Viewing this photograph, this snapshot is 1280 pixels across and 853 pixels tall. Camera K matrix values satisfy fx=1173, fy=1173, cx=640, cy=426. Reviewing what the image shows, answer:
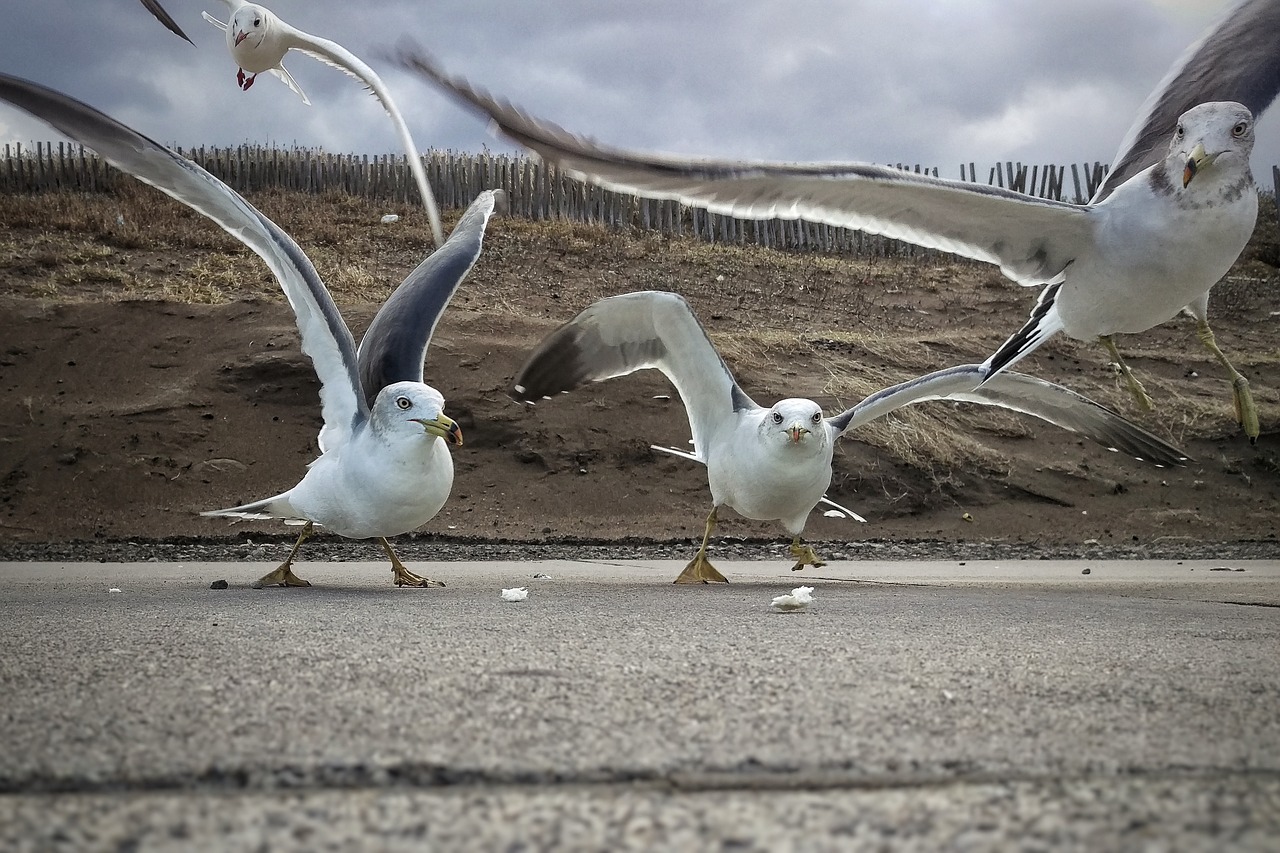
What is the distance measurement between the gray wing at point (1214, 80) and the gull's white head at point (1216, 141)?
77 cm

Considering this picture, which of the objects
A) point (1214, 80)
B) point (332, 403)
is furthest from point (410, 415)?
point (1214, 80)

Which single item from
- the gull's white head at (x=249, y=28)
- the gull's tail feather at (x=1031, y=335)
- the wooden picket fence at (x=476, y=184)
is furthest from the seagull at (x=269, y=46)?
the wooden picket fence at (x=476, y=184)

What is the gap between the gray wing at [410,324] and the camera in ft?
18.7

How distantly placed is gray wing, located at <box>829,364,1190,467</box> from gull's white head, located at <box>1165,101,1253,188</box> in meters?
1.38

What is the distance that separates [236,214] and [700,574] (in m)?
2.76

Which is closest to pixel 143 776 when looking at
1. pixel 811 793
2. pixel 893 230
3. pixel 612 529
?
pixel 811 793

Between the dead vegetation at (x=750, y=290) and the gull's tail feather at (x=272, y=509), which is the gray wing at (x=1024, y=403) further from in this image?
the dead vegetation at (x=750, y=290)

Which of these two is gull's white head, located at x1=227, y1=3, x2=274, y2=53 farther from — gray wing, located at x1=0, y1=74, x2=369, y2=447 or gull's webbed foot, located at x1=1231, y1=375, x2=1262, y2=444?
gull's webbed foot, located at x1=1231, y1=375, x2=1262, y2=444

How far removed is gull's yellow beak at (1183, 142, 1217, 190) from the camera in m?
4.69

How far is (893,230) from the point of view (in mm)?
5398

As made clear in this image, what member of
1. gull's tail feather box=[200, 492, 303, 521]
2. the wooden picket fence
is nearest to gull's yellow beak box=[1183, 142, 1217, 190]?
gull's tail feather box=[200, 492, 303, 521]

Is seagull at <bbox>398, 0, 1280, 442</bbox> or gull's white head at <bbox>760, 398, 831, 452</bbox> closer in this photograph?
seagull at <bbox>398, 0, 1280, 442</bbox>

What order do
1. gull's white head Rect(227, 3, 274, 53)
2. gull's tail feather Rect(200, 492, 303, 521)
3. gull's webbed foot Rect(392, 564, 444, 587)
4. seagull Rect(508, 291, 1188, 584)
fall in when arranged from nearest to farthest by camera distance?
gull's tail feather Rect(200, 492, 303, 521) < gull's webbed foot Rect(392, 564, 444, 587) < seagull Rect(508, 291, 1188, 584) < gull's white head Rect(227, 3, 274, 53)

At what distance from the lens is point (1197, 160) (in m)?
4.69
